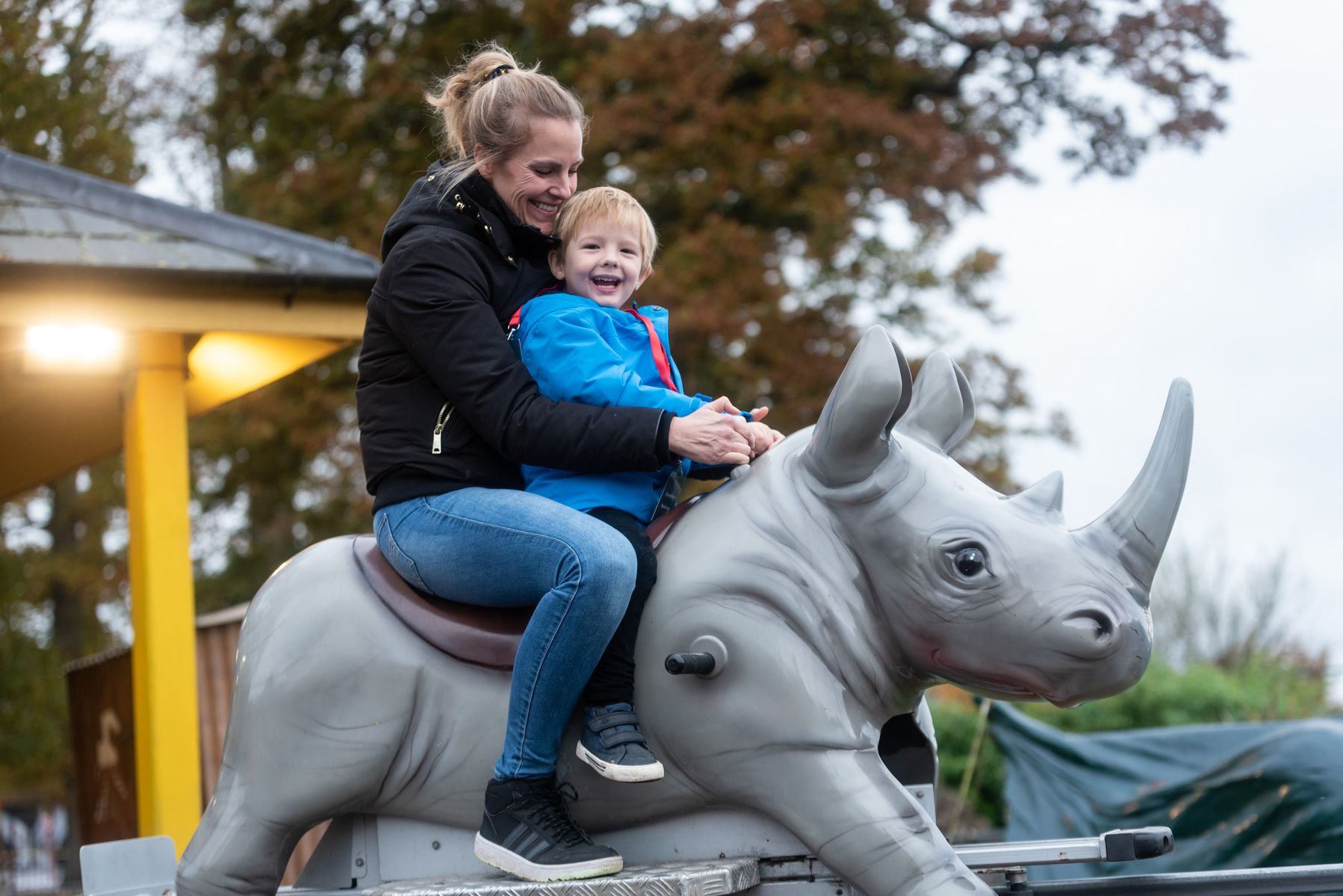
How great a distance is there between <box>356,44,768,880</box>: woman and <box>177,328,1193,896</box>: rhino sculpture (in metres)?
0.18

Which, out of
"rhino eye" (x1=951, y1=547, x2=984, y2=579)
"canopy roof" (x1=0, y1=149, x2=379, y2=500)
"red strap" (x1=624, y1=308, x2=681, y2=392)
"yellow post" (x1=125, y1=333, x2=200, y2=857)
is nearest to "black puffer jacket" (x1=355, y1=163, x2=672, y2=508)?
"red strap" (x1=624, y1=308, x2=681, y2=392)

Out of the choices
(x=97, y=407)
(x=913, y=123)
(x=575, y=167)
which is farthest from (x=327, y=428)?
(x=575, y=167)

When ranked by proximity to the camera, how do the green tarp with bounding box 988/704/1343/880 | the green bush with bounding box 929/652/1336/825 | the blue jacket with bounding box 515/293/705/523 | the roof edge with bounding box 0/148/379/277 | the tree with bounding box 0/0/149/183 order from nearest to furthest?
the blue jacket with bounding box 515/293/705/523 < the green tarp with bounding box 988/704/1343/880 < the roof edge with bounding box 0/148/379/277 < the tree with bounding box 0/0/149/183 < the green bush with bounding box 929/652/1336/825

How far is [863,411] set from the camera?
278 centimetres

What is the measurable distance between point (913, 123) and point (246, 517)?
1022cm

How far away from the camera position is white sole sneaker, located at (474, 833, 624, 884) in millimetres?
2668

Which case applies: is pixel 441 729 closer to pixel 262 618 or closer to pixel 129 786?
pixel 262 618

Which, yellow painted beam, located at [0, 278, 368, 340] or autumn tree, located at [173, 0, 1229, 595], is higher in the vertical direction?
autumn tree, located at [173, 0, 1229, 595]

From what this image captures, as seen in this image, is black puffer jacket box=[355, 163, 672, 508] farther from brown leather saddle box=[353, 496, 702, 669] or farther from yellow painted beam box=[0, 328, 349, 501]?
yellow painted beam box=[0, 328, 349, 501]

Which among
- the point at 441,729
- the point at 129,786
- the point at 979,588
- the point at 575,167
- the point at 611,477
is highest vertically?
the point at 575,167

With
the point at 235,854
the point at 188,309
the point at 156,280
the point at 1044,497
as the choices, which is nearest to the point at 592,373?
the point at 1044,497

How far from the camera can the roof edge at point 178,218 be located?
22.4 ft

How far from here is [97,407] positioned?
842 cm

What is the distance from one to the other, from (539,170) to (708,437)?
0.78 m
